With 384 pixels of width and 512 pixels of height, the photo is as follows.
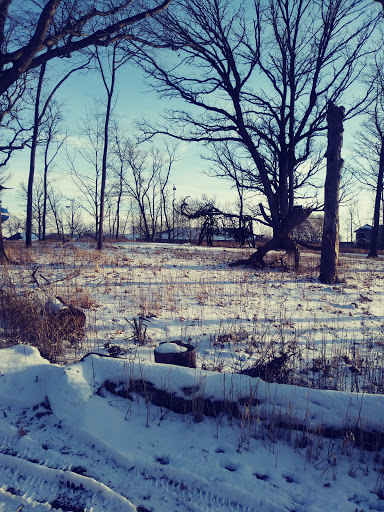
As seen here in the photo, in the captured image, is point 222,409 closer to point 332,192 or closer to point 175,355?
point 175,355

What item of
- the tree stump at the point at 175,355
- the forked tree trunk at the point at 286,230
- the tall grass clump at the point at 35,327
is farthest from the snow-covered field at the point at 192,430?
the forked tree trunk at the point at 286,230

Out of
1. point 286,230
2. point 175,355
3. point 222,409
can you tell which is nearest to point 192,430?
point 222,409

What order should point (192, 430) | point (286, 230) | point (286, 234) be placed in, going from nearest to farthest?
1. point (192, 430)
2. point (286, 230)
3. point (286, 234)

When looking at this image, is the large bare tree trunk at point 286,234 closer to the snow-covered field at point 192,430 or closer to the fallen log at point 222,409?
the snow-covered field at point 192,430

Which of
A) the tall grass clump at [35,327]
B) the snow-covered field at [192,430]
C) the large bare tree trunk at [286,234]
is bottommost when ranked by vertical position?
the snow-covered field at [192,430]

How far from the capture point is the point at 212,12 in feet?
43.2

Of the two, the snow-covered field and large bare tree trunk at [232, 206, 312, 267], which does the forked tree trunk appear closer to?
large bare tree trunk at [232, 206, 312, 267]

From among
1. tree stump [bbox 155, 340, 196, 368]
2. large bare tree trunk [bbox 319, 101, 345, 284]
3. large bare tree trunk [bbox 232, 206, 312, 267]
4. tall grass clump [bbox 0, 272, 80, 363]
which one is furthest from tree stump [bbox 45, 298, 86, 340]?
large bare tree trunk [bbox 232, 206, 312, 267]

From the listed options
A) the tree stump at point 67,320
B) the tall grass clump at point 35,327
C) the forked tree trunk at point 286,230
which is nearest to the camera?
the tall grass clump at point 35,327

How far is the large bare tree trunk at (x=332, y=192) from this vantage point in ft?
30.1

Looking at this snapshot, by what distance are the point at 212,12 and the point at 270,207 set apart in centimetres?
843

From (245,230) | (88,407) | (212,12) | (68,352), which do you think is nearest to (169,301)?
(68,352)

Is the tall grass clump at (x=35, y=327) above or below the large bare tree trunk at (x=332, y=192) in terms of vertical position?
below

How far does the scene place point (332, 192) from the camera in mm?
9203
